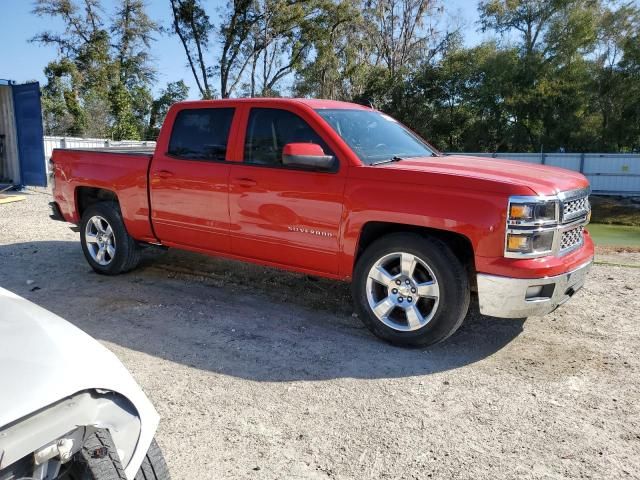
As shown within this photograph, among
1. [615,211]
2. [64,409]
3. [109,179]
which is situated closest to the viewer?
[64,409]

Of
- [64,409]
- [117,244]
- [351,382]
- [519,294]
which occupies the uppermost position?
[64,409]

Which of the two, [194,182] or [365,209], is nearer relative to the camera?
[365,209]

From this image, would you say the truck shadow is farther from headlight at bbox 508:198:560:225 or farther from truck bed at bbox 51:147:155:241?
headlight at bbox 508:198:560:225

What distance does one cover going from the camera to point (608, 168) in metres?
20.9

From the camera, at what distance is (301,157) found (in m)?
4.30

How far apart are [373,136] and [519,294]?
6.52ft

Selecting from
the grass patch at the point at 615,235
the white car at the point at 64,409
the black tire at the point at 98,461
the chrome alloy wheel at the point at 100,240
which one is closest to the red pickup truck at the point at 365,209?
the chrome alloy wheel at the point at 100,240

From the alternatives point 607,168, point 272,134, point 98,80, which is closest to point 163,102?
point 98,80

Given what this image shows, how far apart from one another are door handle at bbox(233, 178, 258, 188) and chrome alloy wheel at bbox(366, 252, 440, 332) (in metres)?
1.38

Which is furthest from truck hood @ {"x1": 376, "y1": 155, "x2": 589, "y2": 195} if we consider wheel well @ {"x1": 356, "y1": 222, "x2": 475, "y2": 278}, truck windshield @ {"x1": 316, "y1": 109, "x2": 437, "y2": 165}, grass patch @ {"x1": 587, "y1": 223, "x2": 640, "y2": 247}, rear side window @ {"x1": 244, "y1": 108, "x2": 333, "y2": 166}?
grass patch @ {"x1": 587, "y1": 223, "x2": 640, "y2": 247}

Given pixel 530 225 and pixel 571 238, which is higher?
pixel 530 225

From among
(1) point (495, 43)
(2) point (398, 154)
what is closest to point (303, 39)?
(1) point (495, 43)

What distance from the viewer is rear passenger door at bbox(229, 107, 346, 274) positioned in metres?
4.48

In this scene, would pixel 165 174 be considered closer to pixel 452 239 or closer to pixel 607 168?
pixel 452 239
